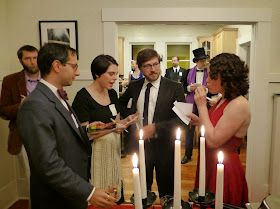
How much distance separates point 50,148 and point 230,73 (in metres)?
1.03

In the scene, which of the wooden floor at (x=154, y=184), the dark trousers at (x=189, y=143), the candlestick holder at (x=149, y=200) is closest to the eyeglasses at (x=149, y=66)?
the candlestick holder at (x=149, y=200)

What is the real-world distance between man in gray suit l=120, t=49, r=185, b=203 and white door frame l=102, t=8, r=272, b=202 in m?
0.80

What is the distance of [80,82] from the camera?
287 centimetres

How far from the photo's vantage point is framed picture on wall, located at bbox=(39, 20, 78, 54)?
2.76 meters

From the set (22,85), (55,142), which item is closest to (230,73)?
(55,142)

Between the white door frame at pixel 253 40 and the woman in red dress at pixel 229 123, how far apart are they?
134cm

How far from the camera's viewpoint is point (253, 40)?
2.83 meters

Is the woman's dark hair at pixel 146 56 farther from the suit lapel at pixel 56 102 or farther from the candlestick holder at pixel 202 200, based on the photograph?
the candlestick holder at pixel 202 200

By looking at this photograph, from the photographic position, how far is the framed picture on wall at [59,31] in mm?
2762

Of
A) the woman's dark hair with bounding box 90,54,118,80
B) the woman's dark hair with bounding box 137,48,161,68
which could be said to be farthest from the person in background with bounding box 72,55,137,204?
the woman's dark hair with bounding box 137,48,161,68

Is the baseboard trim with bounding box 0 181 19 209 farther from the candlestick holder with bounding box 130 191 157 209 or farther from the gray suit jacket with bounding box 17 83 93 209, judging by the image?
the candlestick holder with bounding box 130 191 157 209

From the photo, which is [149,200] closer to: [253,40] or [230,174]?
[230,174]

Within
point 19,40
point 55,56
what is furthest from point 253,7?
point 19,40

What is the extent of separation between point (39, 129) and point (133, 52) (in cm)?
799
